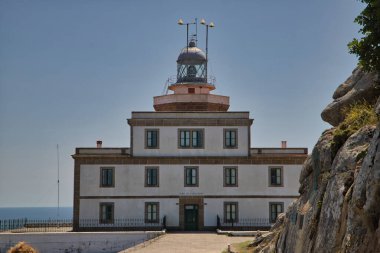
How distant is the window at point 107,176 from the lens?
42.7m

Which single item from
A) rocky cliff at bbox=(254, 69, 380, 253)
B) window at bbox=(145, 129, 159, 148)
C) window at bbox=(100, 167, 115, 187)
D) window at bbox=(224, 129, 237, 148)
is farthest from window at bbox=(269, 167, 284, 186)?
rocky cliff at bbox=(254, 69, 380, 253)

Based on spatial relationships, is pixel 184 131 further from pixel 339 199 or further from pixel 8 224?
pixel 339 199

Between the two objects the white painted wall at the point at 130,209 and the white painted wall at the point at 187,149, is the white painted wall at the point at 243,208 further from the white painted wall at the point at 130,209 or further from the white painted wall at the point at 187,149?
the white painted wall at the point at 187,149

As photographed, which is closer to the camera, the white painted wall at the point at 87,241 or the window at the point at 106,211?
the white painted wall at the point at 87,241

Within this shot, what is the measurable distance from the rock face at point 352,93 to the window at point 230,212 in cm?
2374

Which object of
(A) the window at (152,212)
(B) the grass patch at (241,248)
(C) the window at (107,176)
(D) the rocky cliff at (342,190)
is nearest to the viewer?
(D) the rocky cliff at (342,190)

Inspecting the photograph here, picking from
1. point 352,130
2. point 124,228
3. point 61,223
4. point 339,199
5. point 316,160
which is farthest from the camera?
point 61,223

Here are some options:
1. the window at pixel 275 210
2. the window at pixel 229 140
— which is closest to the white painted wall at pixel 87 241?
the window at pixel 229 140

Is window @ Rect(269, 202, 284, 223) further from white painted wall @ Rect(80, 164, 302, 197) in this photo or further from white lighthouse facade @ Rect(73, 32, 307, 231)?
white painted wall @ Rect(80, 164, 302, 197)

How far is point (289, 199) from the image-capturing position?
1693 inches

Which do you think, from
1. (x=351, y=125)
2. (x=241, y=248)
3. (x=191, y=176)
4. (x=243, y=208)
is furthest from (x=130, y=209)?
(x=351, y=125)

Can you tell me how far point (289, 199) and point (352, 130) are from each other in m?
28.7

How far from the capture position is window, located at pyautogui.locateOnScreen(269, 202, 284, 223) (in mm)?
42688

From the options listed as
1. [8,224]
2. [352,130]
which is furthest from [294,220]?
[8,224]
